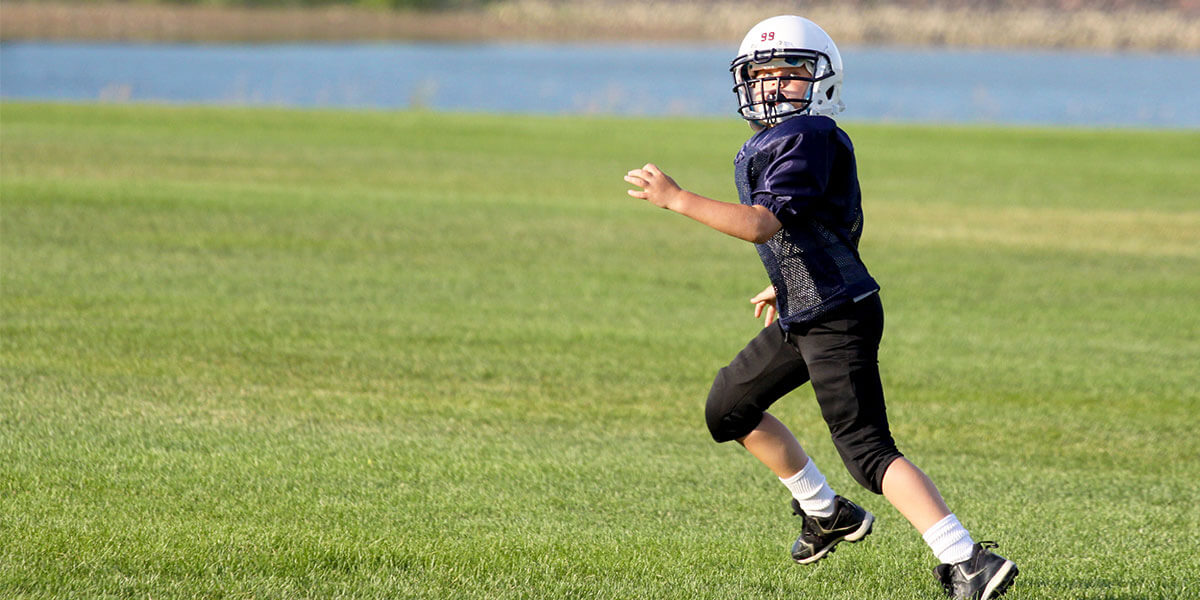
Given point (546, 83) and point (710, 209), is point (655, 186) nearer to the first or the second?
point (710, 209)

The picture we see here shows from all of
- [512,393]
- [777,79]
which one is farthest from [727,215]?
[512,393]

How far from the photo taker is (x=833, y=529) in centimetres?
501

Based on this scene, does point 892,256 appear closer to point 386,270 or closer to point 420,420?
point 386,270

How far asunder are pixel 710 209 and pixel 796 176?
1.13 ft

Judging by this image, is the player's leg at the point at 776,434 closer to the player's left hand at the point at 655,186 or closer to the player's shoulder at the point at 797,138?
the player's shoulder at the point at 797,138

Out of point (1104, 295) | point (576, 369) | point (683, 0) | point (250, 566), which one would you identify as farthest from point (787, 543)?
point (683, 0)

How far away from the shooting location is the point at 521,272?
12.7m

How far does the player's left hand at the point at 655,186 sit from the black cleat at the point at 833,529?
4.63ft

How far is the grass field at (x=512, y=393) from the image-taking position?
17.0 feet

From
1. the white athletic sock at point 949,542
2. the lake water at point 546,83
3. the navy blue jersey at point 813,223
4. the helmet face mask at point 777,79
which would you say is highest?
the helmet face mask at point 777,79

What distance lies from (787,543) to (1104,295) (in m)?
8.13

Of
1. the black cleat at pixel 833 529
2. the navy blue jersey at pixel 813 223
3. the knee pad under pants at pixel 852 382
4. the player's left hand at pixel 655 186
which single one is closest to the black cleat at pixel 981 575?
the knee pad under pants at pixel 852 382

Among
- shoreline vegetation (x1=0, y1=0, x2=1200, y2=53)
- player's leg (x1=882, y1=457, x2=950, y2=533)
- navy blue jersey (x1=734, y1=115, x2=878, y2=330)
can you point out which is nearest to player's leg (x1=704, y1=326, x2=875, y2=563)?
navy blue jersey (x1=734, y1=115, x2=878, y2=330)

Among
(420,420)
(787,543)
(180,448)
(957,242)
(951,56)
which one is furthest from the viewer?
(951,56)
